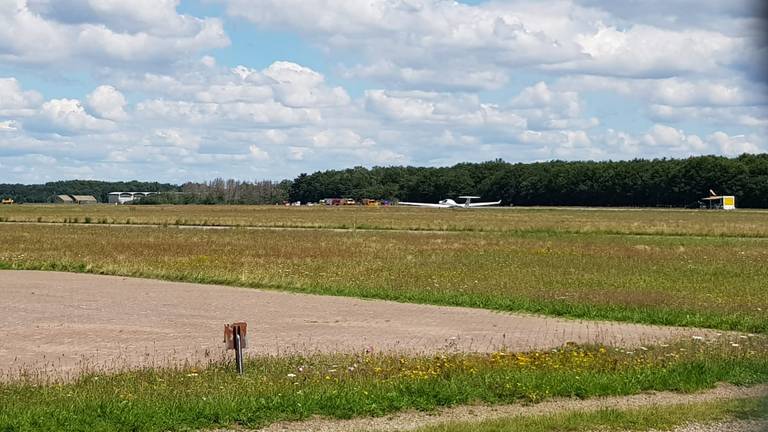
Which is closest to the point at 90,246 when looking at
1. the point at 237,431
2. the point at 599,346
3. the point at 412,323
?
the point at 412,323

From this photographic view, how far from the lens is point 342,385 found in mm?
12852

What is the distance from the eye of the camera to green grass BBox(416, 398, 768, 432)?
422 inches

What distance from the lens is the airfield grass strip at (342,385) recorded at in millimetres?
11055

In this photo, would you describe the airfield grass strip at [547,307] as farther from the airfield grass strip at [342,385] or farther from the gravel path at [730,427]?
the gravel path at [730,427]

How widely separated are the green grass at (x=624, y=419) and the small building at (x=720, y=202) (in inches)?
5114

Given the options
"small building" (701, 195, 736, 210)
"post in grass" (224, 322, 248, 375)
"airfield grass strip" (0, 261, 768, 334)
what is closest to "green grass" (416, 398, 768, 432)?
"post in grass" (224, 322, 248, 375)

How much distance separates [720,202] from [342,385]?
139m

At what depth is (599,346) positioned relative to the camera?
661 inches

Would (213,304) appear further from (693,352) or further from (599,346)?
(693,352)

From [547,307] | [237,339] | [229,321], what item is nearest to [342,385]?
[237,339]

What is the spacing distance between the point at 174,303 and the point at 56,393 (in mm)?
12984

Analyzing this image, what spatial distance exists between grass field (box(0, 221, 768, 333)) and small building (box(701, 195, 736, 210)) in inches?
3163

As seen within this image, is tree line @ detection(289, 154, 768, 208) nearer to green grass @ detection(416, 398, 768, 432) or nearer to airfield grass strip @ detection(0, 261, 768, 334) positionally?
airfield grass strip @ detection(0, 261, 768, 334)

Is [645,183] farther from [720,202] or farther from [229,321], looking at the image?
[229,321]
